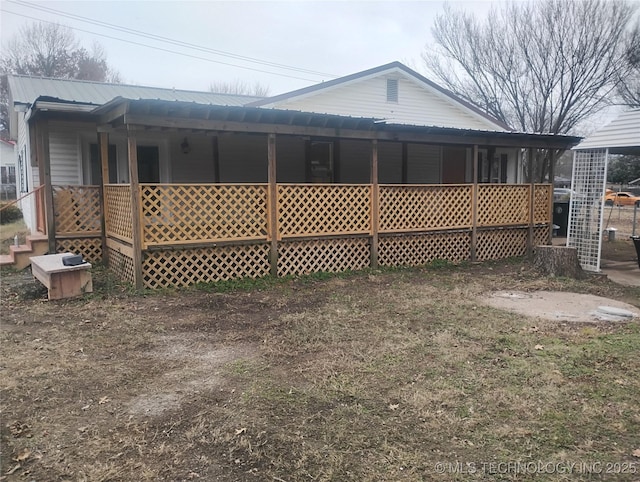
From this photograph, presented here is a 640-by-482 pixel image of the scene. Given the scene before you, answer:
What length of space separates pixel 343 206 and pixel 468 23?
1735 cm

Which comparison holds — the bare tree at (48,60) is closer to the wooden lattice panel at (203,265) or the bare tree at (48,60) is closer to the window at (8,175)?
the window at (8,175)

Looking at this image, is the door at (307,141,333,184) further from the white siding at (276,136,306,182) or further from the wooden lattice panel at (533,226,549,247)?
the wooden lattice panel at (533,226,549,247)

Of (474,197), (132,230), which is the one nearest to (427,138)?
(474,197)

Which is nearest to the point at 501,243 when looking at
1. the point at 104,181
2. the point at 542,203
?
the point at 542,203

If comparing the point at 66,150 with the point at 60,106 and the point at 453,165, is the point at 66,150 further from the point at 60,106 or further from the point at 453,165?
the point at 453,165

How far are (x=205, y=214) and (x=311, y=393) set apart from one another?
5.12 m

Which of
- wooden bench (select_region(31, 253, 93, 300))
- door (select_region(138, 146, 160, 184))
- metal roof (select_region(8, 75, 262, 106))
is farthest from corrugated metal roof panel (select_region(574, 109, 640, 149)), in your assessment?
wooden bench (select_region(31, 253, 93, 300))

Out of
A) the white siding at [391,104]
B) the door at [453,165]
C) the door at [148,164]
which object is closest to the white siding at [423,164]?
the door at [453,165]

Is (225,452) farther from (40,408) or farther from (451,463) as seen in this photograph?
(40,408)

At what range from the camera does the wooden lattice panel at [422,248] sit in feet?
33.2

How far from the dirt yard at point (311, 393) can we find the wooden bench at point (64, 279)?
223mm

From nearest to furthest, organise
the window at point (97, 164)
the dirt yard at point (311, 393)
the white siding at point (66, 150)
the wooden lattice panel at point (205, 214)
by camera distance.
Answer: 1. the dirt yard at point (311, 393)
2. the wooden lattice panel at point (205, 214)
3. the white siding at point (66, 150)
4. the window at point (97, 164)

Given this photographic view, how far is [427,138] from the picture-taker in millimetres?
10258

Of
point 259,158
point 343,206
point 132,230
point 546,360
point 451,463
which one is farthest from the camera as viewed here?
point 259,158
